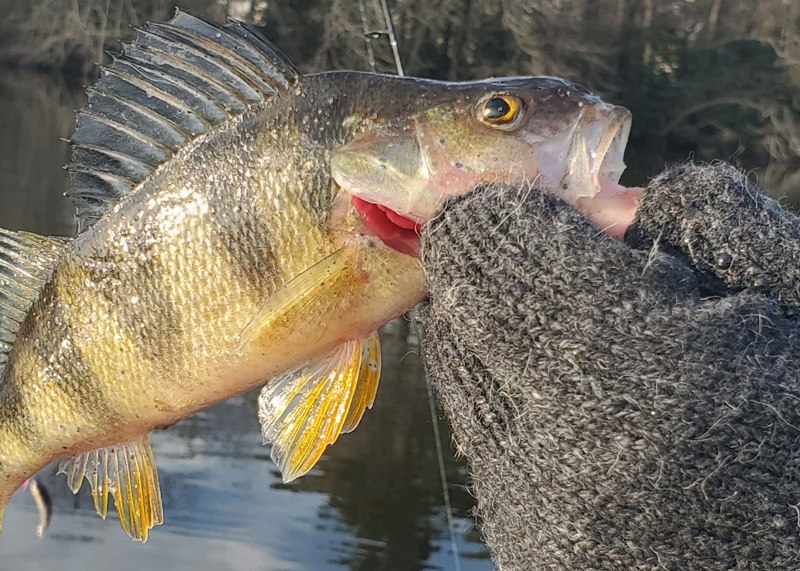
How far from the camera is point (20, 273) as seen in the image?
190 centimetres

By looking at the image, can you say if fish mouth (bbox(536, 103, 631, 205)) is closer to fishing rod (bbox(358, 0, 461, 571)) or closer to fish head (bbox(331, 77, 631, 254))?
fish head (bbox(331, 77, 631, 254))

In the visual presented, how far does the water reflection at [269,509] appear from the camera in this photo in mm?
4023

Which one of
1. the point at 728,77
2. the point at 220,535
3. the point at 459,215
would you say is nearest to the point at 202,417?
the point at 220,535

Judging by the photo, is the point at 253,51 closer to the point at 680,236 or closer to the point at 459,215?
the point at 459,215

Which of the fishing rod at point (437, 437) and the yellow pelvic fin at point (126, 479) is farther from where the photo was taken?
the fishing rod at point (437, 437)

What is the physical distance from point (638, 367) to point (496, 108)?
566 millimetres

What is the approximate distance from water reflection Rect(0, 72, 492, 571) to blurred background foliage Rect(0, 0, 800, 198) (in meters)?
17.2

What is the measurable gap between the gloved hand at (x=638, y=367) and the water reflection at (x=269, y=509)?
2.63 metres

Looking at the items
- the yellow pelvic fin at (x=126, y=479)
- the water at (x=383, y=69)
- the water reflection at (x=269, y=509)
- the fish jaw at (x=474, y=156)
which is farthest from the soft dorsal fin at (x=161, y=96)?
the water at (x=383, y=69)

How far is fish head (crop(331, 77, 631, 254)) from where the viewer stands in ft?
4.58

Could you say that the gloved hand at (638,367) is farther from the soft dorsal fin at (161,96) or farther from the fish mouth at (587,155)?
the soft dorsal fin at (161,96)

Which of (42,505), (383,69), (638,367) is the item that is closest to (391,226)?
(638,367)

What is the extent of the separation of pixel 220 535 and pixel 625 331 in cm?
350

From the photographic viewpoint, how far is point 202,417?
5.45 meters
